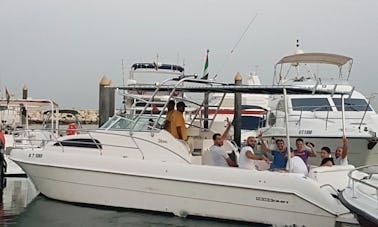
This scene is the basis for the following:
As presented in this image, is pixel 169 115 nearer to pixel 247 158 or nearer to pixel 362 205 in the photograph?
pixel 247 158

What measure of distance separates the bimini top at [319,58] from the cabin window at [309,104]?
3.47ft

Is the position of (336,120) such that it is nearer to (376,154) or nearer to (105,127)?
(376,154)

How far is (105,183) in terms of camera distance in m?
9.58

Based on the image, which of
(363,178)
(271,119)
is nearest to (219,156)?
(363,178)

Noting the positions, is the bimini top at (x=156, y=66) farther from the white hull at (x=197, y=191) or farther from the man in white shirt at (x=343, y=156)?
the man in white shirt at (x=343, y=156)

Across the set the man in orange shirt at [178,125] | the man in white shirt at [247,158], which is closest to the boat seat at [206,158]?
the man in orange shirt at [178,125]

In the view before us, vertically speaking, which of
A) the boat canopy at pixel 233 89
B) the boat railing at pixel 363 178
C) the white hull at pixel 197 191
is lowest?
the white hull at pixel 197 191

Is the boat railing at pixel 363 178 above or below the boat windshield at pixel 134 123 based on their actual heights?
below

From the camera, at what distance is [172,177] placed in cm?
898

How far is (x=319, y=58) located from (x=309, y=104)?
131cm

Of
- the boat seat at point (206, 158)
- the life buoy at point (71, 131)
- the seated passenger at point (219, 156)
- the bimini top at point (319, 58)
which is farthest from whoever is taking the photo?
the bimini top at point (319, 58)

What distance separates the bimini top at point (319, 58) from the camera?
14008 millimetres

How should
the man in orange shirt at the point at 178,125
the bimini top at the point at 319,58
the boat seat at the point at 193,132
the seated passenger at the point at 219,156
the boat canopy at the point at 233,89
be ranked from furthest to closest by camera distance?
the bimini top at the point at 319,58 < the boat seat at the point at 193,132 < the man in orange shirt at the point at 178,125 < the seated passenger at the point at 219,156 < the boat canopy at the point at 233,89

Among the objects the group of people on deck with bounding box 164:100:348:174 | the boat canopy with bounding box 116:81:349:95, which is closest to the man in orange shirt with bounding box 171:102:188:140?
the group of people on deck with bounding box 164:100:348:174
